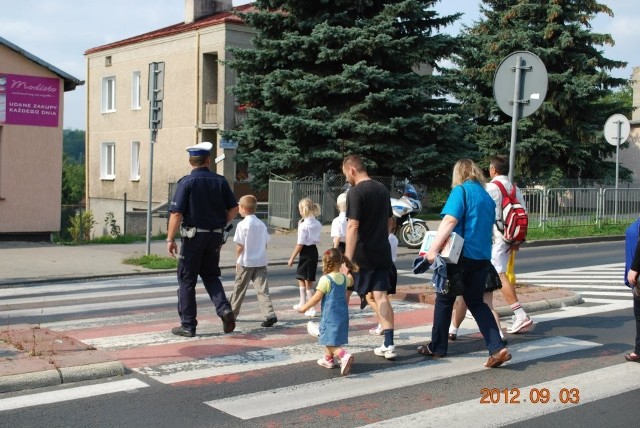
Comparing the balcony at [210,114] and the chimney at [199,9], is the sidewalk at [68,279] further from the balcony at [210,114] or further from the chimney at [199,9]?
the chimney at [199,9]

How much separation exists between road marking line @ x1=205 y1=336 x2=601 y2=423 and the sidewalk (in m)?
1.26

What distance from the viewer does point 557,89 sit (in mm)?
31922

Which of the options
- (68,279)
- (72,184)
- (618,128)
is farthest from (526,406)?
(72,184)

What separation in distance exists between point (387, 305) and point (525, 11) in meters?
28.0

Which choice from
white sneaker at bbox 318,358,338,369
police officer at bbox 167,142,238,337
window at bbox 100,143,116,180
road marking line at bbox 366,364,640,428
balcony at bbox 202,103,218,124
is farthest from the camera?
window at bbox 100,143,116,180

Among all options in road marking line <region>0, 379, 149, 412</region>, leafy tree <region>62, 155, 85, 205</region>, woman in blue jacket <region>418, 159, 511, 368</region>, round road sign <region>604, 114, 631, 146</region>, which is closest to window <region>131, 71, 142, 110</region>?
round road sign <region>604, 114, 631, 146</region>

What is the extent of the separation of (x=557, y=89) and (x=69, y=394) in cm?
2906

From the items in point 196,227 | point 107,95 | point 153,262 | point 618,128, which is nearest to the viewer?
point 196,227

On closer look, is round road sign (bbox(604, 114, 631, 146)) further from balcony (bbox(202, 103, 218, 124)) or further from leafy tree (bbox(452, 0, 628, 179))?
balcony (bbox(202, 103, 218, 124))

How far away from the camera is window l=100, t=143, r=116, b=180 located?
37938 millimetres

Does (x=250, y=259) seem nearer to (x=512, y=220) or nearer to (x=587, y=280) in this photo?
(x=512, y=220)

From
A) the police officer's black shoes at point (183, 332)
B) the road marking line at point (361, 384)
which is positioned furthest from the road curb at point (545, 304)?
the police officer's black shoes at point (183, 332)

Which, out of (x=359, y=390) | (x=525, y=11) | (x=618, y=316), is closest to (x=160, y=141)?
(x=525, y=11)

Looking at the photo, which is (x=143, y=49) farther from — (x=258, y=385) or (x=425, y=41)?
(x=258, y=385)
